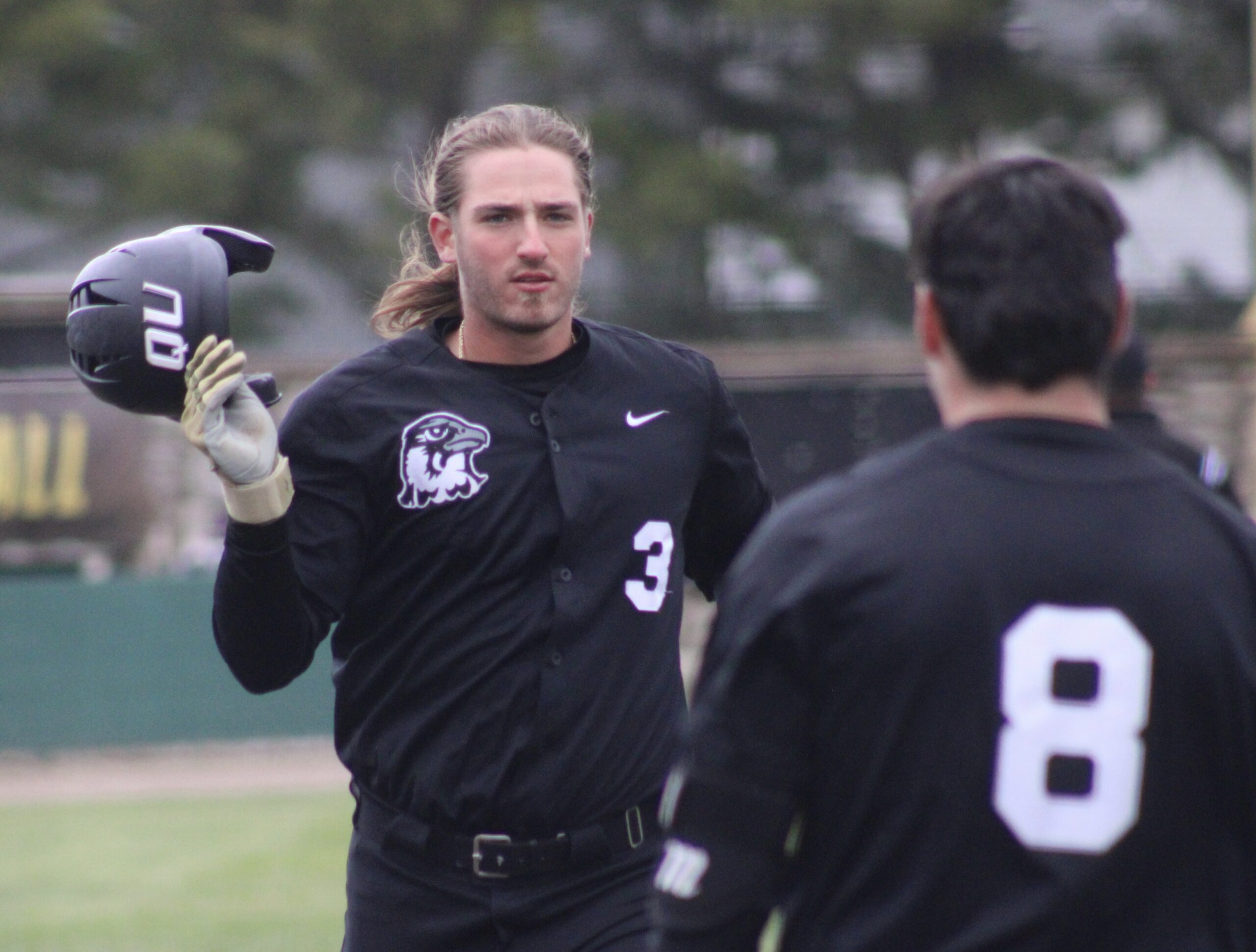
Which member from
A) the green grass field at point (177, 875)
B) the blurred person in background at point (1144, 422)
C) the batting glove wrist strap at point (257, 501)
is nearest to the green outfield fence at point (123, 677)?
the green grass field at point (177, 875)

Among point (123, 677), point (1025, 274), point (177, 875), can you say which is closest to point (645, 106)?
point (123, 677)

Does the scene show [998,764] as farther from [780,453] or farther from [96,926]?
[780,453]

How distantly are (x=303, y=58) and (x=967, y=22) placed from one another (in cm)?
694

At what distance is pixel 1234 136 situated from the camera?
794 inches

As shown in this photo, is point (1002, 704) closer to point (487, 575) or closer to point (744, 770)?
point (744, 770)

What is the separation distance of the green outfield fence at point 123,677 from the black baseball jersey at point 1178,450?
26.1 ft

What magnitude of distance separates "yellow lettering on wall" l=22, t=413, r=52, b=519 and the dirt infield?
5.46ft

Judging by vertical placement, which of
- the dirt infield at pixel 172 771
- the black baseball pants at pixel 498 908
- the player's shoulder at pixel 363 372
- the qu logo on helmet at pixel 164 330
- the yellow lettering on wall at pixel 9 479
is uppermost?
the qu logo on helmet at pixel 164 330

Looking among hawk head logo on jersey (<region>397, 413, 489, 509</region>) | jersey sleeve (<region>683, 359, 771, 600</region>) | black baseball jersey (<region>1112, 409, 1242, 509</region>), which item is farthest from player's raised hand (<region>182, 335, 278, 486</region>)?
black baseball jersey (<region>1112, 409, 1242, 509</region>)

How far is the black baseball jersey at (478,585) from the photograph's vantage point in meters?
3.39

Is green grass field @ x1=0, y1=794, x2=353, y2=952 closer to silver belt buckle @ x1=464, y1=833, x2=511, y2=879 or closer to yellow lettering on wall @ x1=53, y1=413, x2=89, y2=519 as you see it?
yellow lettering on wall @ x1=53, y1=413, x2=89, y2=519

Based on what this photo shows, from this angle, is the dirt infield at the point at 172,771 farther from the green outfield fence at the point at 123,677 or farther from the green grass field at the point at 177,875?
the green grass field at the point at 177,875

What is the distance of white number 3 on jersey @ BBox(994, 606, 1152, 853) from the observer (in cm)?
204

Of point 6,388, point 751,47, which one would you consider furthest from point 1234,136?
point 6,388
